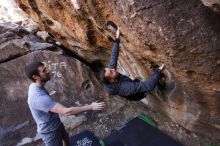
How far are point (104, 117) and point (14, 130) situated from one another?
2.00 metres

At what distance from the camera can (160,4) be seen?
3.81 m

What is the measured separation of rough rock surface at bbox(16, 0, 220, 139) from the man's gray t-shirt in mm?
1469

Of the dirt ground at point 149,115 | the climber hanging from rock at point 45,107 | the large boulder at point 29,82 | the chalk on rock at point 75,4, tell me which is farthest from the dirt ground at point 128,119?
the chalk on rock at point 75,4

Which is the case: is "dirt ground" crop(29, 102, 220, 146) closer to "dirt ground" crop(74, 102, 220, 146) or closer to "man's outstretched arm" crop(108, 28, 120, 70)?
"dirt ground" crop(74, 102, 220, 146)

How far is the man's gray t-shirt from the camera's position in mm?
3951

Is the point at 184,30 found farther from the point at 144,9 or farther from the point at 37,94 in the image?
the point at 37,94

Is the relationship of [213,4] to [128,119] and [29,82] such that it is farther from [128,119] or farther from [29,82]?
[29,82]

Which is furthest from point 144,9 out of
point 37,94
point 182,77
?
point 37,94

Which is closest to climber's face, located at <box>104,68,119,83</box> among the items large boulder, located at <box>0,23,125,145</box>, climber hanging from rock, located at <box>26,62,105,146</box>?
climber hanging from rock, located at <box>26,62,105,146</box>

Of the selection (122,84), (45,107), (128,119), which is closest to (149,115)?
(128,119)

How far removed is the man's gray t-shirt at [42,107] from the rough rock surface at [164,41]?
57.8 inches

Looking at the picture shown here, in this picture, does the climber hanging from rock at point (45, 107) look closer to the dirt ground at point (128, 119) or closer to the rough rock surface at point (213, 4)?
the rough rock surface at point (213, 4)

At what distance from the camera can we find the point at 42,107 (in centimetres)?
397

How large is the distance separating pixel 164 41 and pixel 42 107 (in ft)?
5.94
